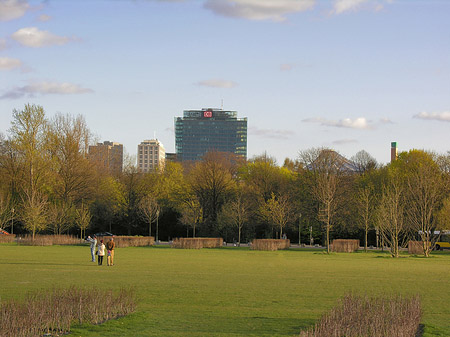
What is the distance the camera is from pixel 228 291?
72.1 ft

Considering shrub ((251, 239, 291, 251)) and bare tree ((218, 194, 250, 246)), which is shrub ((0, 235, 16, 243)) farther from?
shrub ((251, 239, 291, 251))

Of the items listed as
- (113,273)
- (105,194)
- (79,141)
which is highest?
(79,141)

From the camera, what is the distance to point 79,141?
78938 mm

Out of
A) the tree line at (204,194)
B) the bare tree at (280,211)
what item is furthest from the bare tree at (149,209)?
the bare tree at (280,211)

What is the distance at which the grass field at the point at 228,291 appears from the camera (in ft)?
48.5

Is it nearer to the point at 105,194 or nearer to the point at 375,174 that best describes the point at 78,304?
the point at 375,174

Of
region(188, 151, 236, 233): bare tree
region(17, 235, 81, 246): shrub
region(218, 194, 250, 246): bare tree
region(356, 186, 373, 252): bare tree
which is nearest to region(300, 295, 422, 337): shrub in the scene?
region(356, 186, 373, 252): bare tree

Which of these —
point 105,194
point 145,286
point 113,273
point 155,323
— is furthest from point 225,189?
point 155,323

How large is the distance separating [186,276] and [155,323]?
41.3 feet

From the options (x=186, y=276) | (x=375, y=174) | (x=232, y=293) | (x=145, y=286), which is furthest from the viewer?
(x=375, y=174)

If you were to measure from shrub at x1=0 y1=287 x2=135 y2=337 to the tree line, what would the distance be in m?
44.8

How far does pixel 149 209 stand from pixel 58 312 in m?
63.3

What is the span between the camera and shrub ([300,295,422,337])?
12.6m

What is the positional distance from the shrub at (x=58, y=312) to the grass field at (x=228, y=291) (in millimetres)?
425
